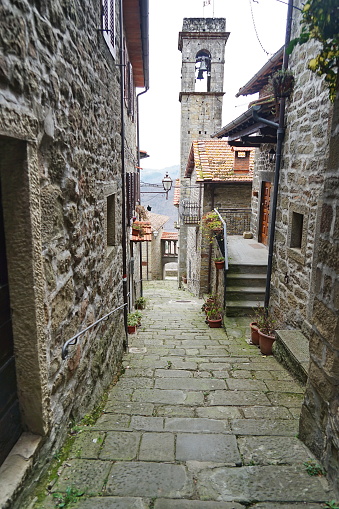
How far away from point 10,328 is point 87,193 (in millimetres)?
1552

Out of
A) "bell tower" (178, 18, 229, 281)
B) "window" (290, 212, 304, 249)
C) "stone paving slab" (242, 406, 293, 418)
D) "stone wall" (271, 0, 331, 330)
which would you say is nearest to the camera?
"stone paving slab" (242, 406, 293, 418)

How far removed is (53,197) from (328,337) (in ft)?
6.85

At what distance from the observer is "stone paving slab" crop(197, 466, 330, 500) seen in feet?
7.23

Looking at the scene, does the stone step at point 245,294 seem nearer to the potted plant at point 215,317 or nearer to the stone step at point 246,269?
the stone step at point 246,269

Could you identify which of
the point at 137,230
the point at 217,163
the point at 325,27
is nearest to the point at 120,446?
the point at 325,27

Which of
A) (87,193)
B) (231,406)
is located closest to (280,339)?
(231,406)

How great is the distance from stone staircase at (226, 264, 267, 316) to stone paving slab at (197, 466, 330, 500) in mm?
4849

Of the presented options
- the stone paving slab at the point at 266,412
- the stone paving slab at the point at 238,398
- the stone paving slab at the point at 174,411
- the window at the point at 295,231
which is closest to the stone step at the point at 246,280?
the window at the point at 295,231

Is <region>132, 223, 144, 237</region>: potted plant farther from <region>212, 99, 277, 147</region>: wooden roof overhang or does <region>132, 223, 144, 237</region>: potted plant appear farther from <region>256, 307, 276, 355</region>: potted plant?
<region>256, 307, 276, 355</region>: potted plant

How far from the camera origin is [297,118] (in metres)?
5.48

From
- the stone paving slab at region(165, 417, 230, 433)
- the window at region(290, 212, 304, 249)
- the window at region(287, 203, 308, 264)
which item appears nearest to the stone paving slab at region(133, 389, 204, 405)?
the stone paving slab at region(165, 417, 230, 433)

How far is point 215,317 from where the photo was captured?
8.02 metres

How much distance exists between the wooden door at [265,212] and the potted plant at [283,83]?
3.24 meters

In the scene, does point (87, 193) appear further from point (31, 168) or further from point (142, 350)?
point (142, 350)
